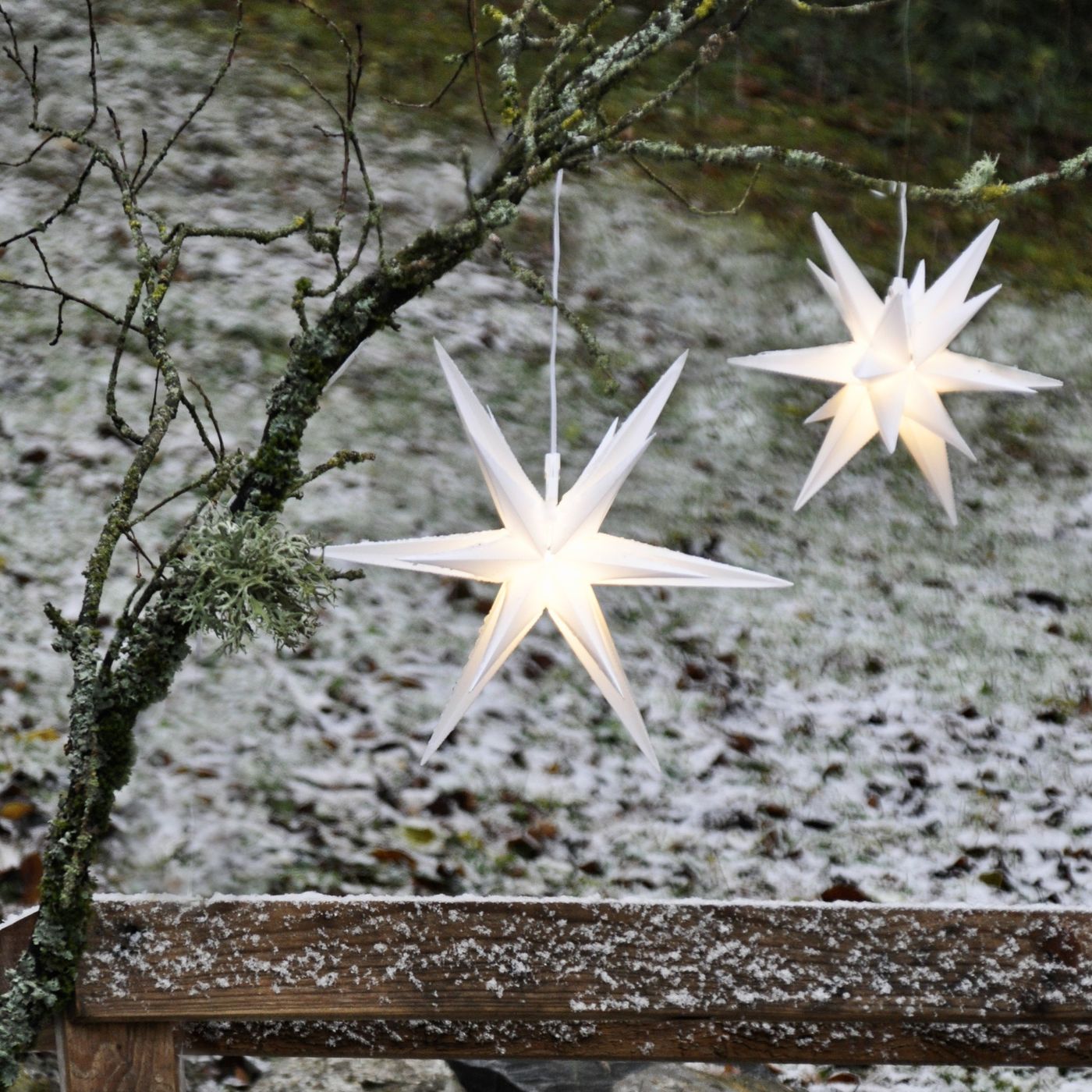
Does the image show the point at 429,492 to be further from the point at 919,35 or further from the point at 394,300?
the point at 919,35

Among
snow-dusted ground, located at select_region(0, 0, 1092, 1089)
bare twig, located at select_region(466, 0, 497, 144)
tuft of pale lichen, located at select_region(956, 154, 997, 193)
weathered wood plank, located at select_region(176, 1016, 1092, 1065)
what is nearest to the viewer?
bare twig, located at select_region(466, 0, 497, 144)

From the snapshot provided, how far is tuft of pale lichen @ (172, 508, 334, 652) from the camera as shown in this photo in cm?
158

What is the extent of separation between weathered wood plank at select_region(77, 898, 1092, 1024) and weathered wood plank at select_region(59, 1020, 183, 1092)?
0.05 metres

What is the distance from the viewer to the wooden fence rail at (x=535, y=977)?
181 cm

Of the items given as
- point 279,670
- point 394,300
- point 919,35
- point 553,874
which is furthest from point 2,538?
point 919,35

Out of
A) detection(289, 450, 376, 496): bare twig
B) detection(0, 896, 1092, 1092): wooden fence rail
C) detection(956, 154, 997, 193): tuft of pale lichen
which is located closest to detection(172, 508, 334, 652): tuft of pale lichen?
detection(289, 450, 376, 496): bare twig

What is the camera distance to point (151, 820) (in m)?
3.05

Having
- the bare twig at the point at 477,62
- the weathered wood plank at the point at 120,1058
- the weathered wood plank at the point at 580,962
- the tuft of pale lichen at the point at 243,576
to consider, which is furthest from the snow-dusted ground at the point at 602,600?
the bare twig at the point at 477,62

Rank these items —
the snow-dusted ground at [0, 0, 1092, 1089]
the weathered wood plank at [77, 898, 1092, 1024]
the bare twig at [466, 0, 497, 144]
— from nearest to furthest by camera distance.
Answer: the bare twig at [466, 0, 497, 144] → the weathered wood plank at [77, 898, 1092, 1024] → the snow-dusted ground at [0, 0, 1092, 1089]

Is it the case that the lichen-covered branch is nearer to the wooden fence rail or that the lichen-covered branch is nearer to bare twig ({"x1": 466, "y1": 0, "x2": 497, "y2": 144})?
bare twig ({"x1": 466, "y1": 0, "x2": 497, "y2": 144})

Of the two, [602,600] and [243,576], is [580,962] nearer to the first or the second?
[243,576]

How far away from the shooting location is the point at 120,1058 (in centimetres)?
186

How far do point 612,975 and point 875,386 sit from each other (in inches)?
36.1

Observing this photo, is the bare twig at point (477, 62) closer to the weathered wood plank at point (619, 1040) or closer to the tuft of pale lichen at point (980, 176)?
the tuft of pale lichen at point (980, 176)
